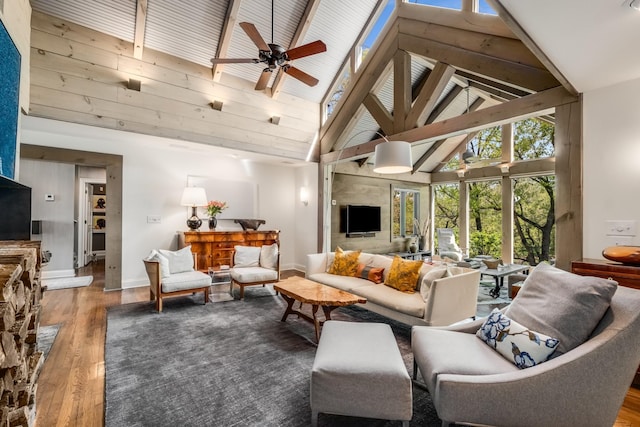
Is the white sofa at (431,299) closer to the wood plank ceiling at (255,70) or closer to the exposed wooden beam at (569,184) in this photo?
the exposed wooden beam at (569,184)

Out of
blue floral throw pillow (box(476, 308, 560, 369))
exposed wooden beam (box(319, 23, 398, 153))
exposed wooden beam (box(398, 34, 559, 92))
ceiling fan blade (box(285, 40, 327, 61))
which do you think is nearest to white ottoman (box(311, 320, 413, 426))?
blue floral throw pillow (box(476, 308, 560, 369))

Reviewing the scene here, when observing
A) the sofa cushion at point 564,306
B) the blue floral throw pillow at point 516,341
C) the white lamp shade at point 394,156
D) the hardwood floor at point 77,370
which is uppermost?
the white lamp shade at point 394,156

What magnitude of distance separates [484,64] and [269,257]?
12.9 ft

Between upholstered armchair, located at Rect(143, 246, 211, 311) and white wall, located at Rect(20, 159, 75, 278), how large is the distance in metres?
3.18

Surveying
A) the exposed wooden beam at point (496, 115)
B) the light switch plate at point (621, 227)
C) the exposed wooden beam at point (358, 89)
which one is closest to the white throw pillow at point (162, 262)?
the exposed wooden beam at point (358, 89)

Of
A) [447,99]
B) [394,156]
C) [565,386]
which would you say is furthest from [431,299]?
[447,99]

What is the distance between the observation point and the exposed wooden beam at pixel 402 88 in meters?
4.60

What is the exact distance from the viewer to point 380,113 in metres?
5.02

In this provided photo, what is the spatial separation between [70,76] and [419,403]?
5.07 meters

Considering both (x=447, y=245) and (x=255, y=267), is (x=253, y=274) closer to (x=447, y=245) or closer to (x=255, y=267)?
(x=255, y=267)

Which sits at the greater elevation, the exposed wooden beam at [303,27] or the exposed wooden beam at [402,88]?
the exposed wooden beam at [303,27]

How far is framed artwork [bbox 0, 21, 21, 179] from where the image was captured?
2.10m

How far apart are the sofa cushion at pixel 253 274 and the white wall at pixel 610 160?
3726 mm

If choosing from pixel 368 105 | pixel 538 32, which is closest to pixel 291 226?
pixel 368 105
